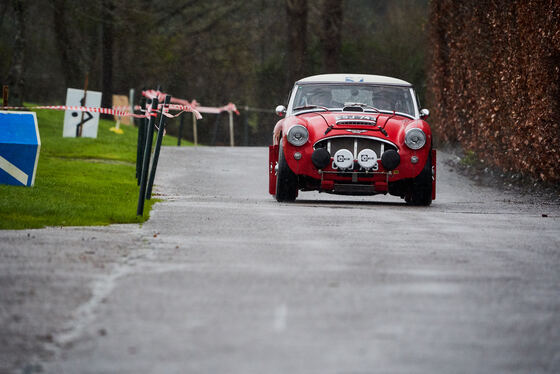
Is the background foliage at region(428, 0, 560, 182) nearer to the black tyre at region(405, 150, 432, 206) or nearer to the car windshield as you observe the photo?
the car windshield

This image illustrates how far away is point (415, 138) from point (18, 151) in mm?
4857

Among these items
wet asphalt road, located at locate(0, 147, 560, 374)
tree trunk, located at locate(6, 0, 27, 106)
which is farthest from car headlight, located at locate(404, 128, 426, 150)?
tree trunk, located at locate(6, 0, 27, 106)

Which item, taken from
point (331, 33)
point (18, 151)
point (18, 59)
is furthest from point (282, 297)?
point (331, 33)

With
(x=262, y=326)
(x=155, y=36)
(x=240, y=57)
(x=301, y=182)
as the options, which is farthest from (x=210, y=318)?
(x=240, y=57)

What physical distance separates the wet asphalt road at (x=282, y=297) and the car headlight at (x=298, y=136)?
90.8 inches

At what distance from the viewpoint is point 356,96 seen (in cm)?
1403

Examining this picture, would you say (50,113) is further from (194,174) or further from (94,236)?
(94,236)

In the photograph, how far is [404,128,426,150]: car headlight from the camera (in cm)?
1262

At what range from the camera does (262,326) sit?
5.15 metres

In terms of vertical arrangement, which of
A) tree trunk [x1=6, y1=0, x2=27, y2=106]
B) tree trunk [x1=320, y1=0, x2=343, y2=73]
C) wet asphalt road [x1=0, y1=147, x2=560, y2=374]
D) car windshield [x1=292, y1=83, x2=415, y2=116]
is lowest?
wet asphalt road [x1=0, y1=147, x2=560, y2=374]

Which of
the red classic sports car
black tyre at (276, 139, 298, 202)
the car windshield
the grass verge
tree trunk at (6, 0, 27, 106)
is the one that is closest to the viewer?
the grass verge

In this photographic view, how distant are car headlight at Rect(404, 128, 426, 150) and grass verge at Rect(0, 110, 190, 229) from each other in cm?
320

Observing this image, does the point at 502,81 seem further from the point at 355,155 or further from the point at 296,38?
the point at 296,38

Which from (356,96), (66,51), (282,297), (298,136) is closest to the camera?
(282,297)
